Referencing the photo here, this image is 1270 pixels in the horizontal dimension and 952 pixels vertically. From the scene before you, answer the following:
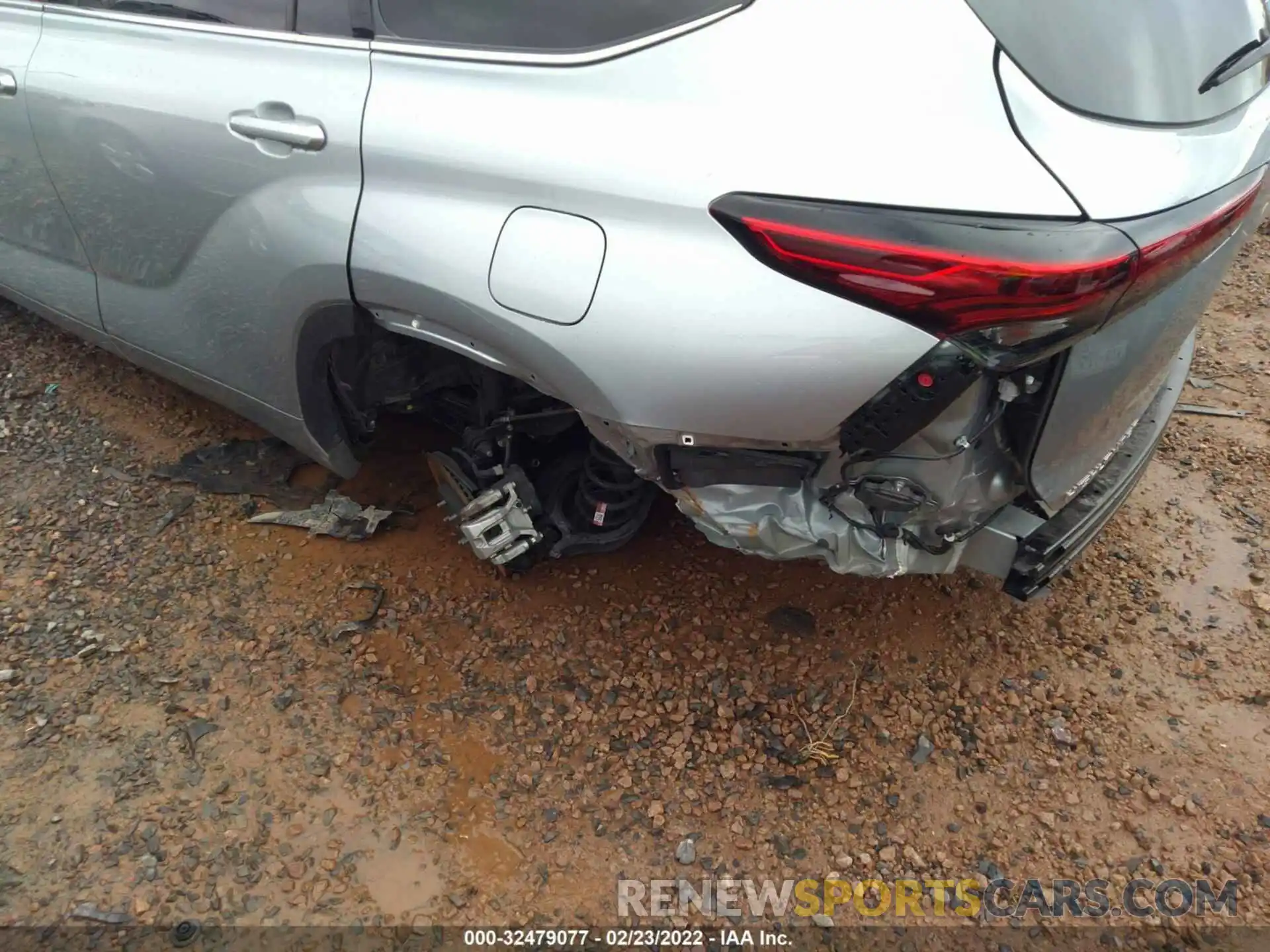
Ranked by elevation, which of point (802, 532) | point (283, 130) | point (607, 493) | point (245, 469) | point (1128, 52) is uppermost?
point (1128, 52)

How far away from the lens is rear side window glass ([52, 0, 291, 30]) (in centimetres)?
201

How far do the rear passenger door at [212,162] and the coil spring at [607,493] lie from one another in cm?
77

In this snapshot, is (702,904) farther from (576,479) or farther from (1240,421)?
(1240,421)

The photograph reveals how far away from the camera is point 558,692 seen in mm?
2268

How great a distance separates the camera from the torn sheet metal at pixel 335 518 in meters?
2.68

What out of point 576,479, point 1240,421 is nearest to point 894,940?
point 576,479

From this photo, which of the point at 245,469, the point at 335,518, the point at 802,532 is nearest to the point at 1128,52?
the point at 802,532

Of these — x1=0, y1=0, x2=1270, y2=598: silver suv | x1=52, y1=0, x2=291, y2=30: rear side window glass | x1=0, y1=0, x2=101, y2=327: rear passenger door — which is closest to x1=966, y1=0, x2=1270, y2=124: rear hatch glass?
x1=0, y1=0, x2=1270, y2=598: silver suv

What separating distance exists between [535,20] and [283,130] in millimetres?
654

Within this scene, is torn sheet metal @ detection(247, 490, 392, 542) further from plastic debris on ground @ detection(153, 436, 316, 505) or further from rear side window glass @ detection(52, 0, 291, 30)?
rear side window glass @ detection(52, 0, 291, 30)

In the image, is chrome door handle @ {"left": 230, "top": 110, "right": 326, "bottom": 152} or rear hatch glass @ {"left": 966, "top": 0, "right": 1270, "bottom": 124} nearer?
rear hatch glass @ {"left": 966, "top": 0, "right": 1270, "bottom": 124}

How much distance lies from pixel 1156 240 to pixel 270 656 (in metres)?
2.25

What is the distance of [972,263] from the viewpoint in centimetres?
136

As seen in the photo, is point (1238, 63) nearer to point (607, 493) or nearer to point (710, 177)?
point (710, 177)
